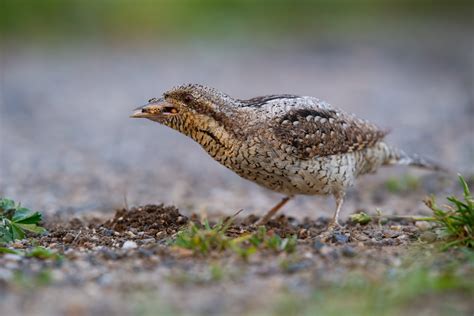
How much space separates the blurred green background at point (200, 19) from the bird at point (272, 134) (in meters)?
15.6

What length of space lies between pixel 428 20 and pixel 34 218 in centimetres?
2141

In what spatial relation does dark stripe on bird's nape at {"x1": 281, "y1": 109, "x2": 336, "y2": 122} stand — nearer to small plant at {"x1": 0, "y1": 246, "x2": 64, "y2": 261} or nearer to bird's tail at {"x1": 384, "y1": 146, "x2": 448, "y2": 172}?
bird's tail at {"x1": 384, "y1": 146, "x2": 448, "y2": 172}

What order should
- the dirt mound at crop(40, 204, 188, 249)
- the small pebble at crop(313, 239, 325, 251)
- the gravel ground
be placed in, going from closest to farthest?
the gravel ground, the small pebble at crop(313, 239, 325, 251), the dirt mound at crop(40, 204, 188, 249)

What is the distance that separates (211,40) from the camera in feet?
70.1

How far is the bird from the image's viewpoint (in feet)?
16.6

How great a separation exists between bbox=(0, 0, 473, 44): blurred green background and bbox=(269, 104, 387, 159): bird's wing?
15464mm

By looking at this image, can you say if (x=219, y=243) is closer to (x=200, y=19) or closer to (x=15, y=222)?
(x=15, y=222)

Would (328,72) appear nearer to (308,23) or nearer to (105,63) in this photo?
(105,63)

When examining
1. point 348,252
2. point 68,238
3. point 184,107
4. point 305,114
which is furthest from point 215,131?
point 348,252

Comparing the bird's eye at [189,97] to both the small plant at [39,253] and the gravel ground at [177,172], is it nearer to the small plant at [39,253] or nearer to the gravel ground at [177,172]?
the gravel ground at [177,172]

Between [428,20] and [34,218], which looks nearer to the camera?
[34,218]

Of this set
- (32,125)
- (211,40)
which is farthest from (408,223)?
(211,40)

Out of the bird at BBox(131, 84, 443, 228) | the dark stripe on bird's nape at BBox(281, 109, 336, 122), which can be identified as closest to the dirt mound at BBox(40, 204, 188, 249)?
the bird at BBox(131, 84, 443, 228)

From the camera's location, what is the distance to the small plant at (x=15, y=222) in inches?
190
